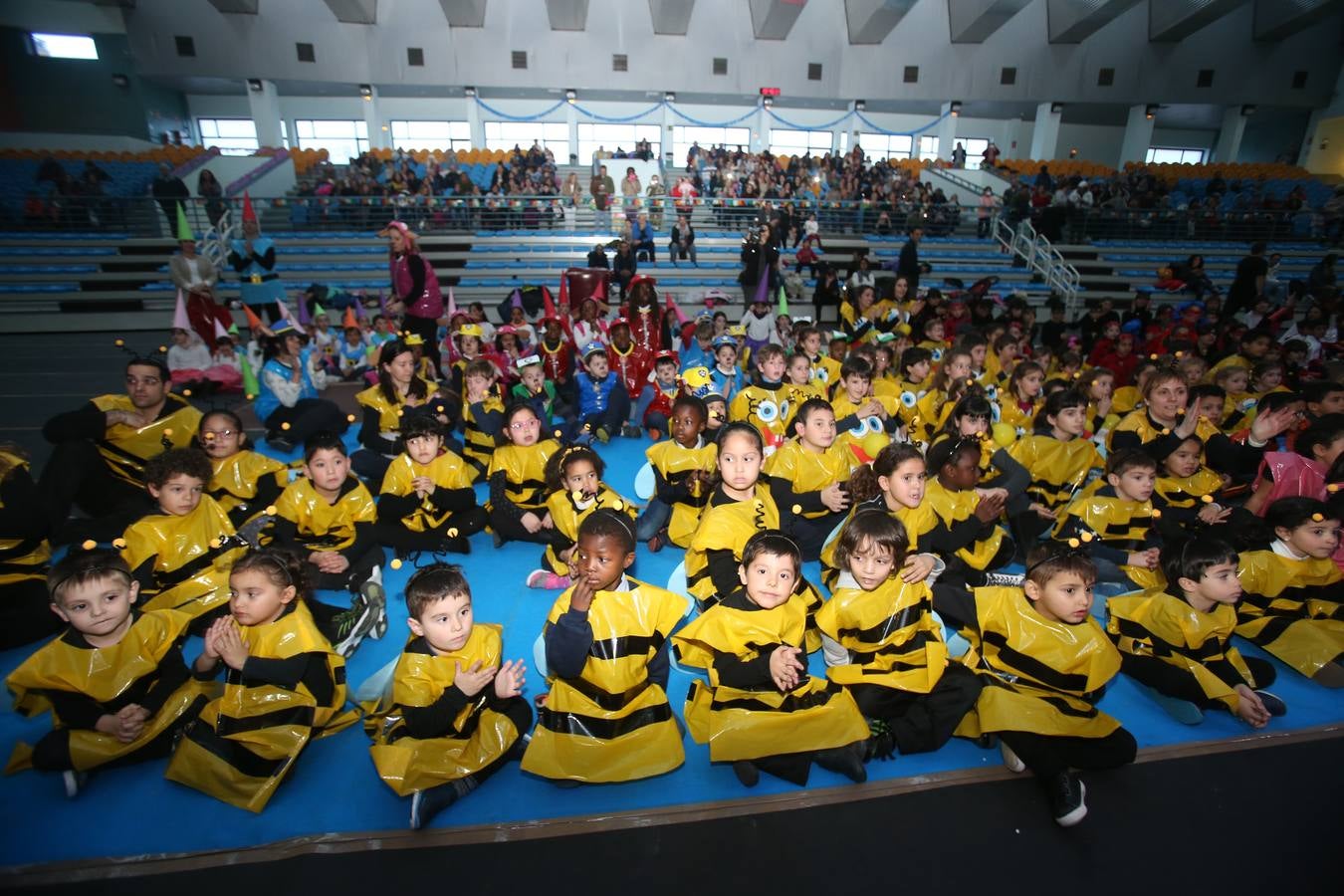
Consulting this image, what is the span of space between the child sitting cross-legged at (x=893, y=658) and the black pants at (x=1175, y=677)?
35.4 inches

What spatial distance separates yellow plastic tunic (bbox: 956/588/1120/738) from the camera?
95.4 inches

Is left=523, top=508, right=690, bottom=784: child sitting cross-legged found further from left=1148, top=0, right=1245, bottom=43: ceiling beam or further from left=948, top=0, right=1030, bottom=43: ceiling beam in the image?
left=1148, top=0, right=1245, bottom=43: ceiling beam

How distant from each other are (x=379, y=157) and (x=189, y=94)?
9.52m

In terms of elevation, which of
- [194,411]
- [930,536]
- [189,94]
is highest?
[189,94]

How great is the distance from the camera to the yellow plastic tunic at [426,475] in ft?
13.1

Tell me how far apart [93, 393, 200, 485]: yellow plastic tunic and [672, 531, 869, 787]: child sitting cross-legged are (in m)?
3.85

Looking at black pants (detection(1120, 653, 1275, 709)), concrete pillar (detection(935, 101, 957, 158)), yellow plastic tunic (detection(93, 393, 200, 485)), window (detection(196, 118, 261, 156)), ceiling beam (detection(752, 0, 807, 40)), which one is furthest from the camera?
window (detection(196, 118, 261, 156))

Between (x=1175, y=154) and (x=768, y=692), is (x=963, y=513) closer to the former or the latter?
(x=768, y=692)

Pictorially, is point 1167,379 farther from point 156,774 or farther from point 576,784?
point 156,774

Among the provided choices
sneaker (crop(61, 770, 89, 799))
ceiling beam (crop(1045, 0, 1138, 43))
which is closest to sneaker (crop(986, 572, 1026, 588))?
sneaker (crop(61, 770, 89, 799))

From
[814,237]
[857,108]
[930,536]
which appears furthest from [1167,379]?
[857,108]

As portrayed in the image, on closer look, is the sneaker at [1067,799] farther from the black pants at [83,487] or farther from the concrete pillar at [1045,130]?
the concrete pillar at [1045,130]

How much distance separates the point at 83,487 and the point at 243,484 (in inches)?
44.9

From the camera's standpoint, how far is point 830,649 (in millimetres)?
2748
